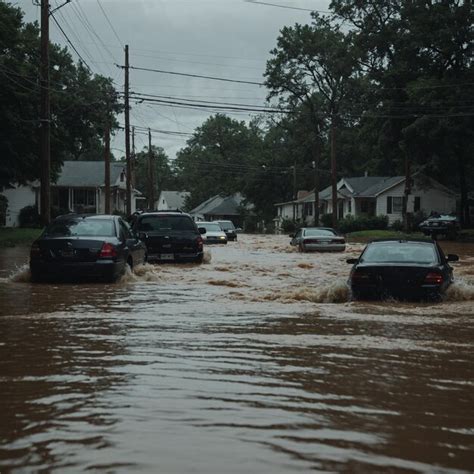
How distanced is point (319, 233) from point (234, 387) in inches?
1078

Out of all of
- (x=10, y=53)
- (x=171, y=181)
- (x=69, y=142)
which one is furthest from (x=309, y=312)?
(x=171, y=181)

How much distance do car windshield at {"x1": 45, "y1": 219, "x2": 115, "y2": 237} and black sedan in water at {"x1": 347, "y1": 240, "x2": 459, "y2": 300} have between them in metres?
5.49

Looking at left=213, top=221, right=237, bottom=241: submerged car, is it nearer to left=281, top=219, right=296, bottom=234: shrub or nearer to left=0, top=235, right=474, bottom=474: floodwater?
left=281, top=219, right=296, bottom=234: shrub

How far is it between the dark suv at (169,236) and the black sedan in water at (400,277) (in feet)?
30.5

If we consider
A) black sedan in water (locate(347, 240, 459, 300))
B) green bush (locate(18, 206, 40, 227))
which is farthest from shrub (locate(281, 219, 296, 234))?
black sedan in water (locate(347, 240, 459, 300))

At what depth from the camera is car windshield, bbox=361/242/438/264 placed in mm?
12211

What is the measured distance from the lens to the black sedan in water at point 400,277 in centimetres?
1178

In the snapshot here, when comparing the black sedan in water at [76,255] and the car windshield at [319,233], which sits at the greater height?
the car windshield at [319,233]

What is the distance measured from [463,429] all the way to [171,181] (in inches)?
5866

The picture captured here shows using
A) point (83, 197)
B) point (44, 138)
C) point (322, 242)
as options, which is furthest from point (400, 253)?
point (83, 197)

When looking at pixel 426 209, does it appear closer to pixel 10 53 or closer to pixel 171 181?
pixel 10 53

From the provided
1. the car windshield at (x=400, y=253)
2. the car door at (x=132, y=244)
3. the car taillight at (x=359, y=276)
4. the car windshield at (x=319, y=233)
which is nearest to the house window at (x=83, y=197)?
the car windshield at (x=319, y=233)

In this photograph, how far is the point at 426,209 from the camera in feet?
212

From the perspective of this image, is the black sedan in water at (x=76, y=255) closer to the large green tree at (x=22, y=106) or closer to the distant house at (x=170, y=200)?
the large green tree at (x=22, y=106)
